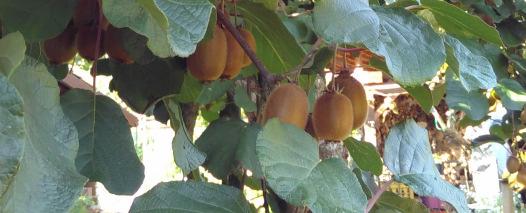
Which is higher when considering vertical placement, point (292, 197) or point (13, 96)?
point (13, 96)

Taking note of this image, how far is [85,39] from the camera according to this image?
68 centimetres

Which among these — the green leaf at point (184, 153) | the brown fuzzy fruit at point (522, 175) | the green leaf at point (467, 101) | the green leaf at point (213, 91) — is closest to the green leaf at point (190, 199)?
the green leaf at point (184, 153)

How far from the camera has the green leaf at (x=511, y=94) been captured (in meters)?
1.54

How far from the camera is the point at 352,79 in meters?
0.67

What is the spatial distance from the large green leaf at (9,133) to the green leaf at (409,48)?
10.1 inches

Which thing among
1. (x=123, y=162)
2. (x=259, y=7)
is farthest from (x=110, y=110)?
(x=259, y=7)

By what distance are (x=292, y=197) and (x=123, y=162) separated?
0.73 feet

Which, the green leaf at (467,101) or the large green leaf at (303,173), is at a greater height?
the large green leaf at (303,173)

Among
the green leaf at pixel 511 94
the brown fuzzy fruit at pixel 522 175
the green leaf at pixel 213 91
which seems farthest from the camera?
the brown fuzzy fruit at pixel 522 175

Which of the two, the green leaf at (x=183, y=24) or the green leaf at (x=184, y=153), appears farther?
the green leaf at (x=184, y=153)

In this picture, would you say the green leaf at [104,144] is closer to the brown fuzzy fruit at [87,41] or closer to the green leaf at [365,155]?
the brown fuzzy fruit at [87,41]

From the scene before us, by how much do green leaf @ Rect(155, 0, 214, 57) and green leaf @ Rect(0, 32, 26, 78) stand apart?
89 millimetres

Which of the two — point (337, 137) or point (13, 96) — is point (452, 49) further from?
point (13, 96)

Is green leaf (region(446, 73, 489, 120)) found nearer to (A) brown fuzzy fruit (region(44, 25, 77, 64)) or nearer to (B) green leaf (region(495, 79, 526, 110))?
(B) green leaf (region(495, 79, 526, 110))
